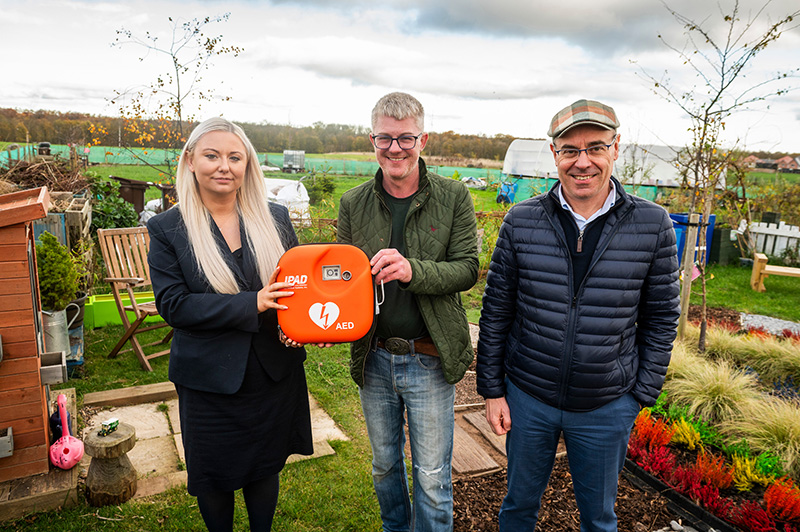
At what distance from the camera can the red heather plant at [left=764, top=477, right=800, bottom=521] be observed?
2639 mm

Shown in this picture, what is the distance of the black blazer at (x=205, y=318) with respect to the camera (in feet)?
6.02

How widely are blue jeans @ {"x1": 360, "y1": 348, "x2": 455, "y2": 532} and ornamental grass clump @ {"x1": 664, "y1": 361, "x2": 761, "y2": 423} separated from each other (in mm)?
2687

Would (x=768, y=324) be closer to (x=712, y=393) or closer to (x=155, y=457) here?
(x=712, y=393)

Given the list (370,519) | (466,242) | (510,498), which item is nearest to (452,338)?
(466,242)

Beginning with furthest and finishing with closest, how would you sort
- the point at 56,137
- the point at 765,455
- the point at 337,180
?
the point at 337,180
the point at 56,137
the point at 765,455

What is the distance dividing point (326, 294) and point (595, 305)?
40.3 inches

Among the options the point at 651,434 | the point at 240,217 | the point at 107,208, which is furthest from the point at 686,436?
the point at 107,208

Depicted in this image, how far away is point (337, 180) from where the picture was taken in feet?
41.6

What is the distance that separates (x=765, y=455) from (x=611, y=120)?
278 cm

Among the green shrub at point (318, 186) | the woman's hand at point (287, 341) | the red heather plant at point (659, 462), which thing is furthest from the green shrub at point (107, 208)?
the red heather plant at point (659, 462)

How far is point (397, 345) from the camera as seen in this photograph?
2084 millimetres

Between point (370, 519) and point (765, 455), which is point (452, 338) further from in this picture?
point (765, 455)

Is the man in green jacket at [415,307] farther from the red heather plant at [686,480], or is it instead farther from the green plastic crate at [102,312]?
the green plastic crate at [102,312]

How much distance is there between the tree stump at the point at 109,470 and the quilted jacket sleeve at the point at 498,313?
2120mm
